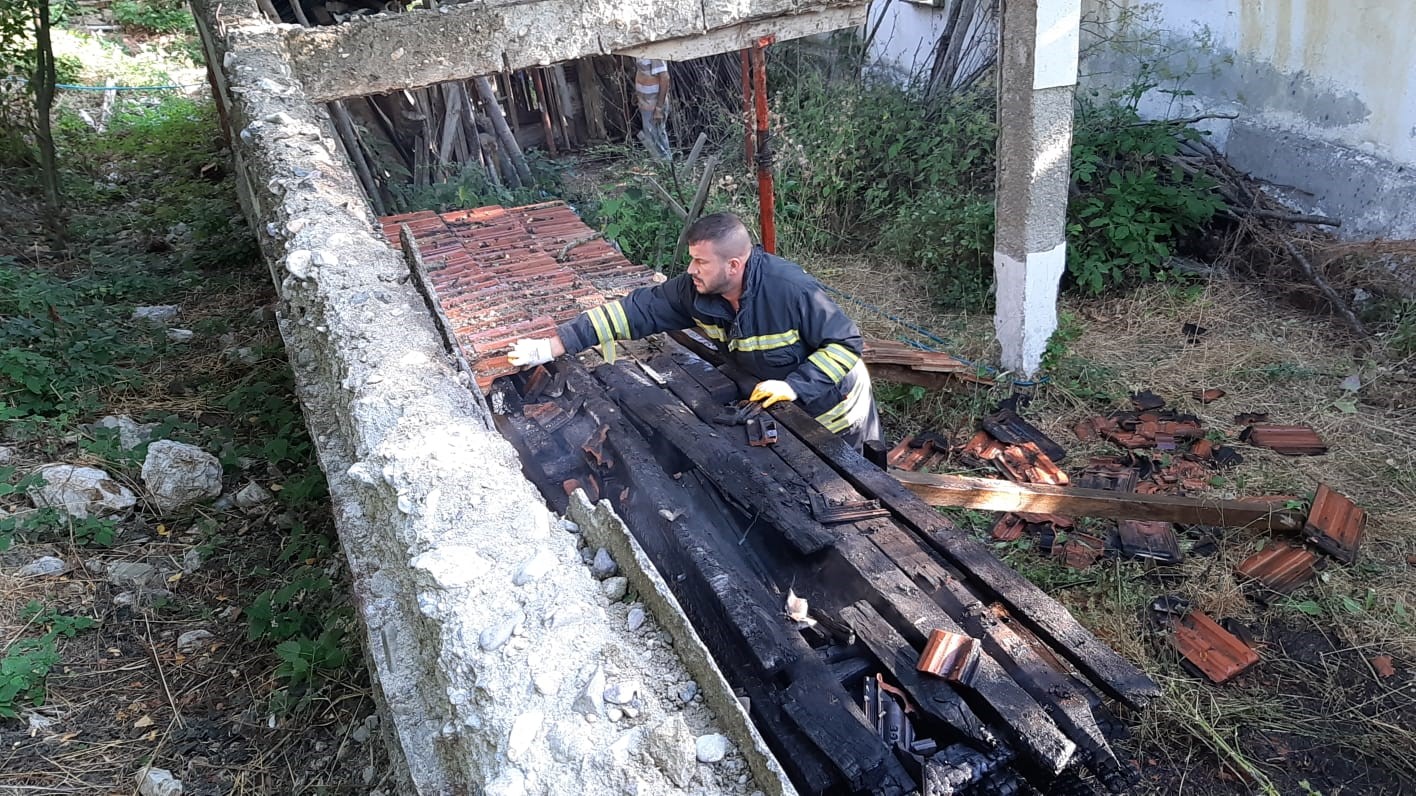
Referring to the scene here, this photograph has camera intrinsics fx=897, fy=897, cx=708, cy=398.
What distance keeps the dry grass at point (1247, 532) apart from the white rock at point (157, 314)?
5.06 meters

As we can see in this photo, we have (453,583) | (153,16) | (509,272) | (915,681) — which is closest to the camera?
(453,583)

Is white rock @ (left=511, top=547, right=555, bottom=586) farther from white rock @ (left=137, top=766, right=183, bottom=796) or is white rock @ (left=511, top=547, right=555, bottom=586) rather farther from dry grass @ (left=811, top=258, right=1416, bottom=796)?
dry grass @ (left=811, top=258, right=1416, bottom=796)

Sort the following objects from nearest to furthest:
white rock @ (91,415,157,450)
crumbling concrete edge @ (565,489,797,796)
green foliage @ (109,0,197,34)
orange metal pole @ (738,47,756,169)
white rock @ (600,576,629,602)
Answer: crumbling concrete edge @ (565,489,797,796) → white rock @ (600,576,629,602) → white rock @ (91,415,157,450) → orange metal pole @ (738,47,756,169) → green foliage @ (109,0,197,34)

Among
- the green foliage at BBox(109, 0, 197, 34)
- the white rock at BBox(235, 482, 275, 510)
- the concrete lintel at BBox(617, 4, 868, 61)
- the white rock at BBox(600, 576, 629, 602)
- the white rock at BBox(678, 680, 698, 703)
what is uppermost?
the green foliage at BBox(109, 0, 197, 34)

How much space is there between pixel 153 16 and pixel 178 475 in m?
13.6

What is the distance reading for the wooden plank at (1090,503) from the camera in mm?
4051

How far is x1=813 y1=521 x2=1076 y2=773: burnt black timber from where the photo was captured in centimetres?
218

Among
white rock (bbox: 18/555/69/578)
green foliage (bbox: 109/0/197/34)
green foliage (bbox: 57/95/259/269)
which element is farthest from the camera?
green foliage (bbox: 109/0/197/34)

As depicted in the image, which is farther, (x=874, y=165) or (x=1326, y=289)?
(x=874, y=165)

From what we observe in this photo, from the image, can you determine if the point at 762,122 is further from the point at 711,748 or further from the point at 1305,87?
the point at 711,748

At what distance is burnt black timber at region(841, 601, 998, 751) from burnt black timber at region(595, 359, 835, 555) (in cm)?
31

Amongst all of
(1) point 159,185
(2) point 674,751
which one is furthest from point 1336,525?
(1) point 159,185

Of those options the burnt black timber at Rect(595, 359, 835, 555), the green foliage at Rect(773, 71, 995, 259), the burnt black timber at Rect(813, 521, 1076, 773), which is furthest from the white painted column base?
the burnt black timber at Rect(813, 521, 1076, 773)

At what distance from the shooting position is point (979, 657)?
2.37m
